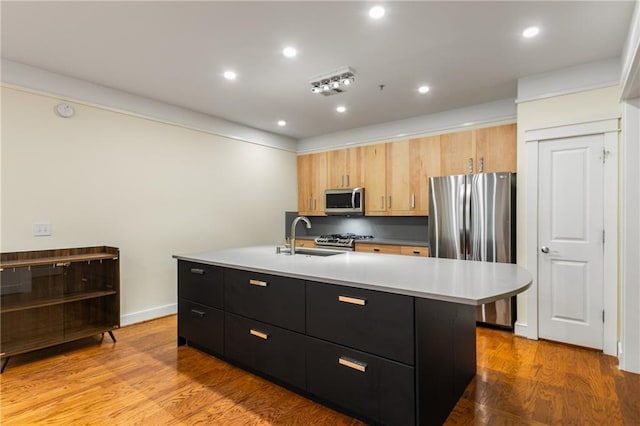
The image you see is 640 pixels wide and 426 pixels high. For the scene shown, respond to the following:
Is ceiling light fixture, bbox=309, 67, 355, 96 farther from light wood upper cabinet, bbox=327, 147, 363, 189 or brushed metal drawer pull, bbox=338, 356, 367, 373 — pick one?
brushed metal drawer pull, bbox=338, 356, 367, 373

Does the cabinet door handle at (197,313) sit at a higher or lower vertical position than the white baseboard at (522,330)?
higher

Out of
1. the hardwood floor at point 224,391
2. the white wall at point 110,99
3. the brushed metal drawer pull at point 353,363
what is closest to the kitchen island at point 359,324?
the brushed metal drawer pull at point 353,363

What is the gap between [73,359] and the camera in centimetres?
289

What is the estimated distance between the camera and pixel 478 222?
145 inches

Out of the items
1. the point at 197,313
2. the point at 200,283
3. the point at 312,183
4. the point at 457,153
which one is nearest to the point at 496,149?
the point at 457,153

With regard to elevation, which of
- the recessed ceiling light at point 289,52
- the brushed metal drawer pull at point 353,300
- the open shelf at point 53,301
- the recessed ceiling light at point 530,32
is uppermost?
the recessed ceiling light at point 530,32

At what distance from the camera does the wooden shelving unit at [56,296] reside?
2779 millimetres

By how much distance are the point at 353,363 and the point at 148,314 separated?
2.98 metres

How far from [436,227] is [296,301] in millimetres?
2431

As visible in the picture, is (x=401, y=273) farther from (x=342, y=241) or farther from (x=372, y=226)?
(x=372, y=226)

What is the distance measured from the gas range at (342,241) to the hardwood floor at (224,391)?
88.4 inches

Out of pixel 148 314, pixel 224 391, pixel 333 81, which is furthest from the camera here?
pixel 148 314

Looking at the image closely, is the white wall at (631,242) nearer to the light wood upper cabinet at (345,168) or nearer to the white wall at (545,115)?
the white wall at (545,115)

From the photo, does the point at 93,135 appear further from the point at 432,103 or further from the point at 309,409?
the point at 432,103
